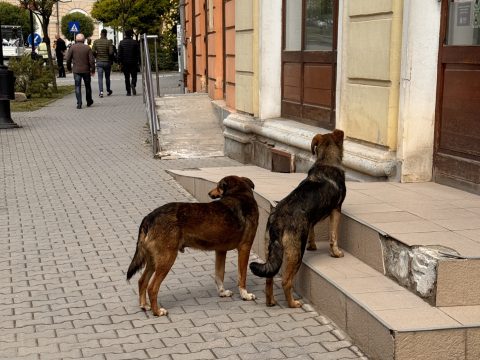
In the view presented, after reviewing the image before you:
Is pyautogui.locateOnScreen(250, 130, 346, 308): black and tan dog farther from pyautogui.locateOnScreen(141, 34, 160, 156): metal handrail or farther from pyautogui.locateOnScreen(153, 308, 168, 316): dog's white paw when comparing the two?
pyautogui.locateOnScreen(141, 34, 160, 156): metal handrail

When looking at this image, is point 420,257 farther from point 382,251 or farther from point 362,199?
point 362,199

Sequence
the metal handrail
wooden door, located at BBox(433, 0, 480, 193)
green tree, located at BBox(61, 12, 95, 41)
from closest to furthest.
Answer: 1. wooden door, located at BBox(433, 0, 480, 193)
2. the metal handrail
3. green tree, located at BBox(61, 12, 95, 41)

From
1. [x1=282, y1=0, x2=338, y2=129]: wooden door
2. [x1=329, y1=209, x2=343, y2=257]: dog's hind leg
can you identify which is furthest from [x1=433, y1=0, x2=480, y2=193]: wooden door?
[x1=282, y1=0, x2=338, y2=129]: wooden door

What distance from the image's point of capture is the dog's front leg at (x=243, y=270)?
17.6 ft

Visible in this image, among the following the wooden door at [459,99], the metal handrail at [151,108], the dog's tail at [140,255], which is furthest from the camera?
the metal handrail at [151,108]

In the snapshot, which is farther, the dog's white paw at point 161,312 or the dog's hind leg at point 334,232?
the dog's hind leg at point 334,232

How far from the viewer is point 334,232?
5.50 m

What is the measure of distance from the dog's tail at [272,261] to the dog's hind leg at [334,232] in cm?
55

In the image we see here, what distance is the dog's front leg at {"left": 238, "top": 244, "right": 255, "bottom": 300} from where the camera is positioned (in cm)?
536

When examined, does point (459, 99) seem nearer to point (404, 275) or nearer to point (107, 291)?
point (404, 275)

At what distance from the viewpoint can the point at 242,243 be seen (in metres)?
5.34

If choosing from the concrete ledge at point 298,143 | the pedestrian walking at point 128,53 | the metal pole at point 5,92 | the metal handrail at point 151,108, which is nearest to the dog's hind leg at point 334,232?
the concrete ledge at point 298,143

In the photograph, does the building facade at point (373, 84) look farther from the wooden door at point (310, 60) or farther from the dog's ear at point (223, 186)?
the dog's ear at point (223, 186)

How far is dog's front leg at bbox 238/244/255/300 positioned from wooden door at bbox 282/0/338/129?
143 inches
